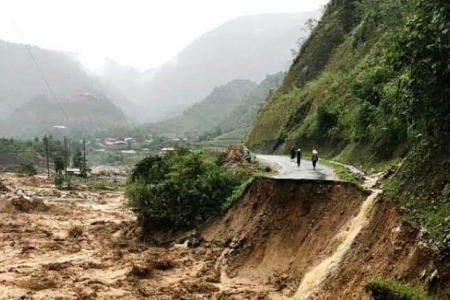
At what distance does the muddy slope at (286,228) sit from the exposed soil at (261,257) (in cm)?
5

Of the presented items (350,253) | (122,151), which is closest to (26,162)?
(122,151)

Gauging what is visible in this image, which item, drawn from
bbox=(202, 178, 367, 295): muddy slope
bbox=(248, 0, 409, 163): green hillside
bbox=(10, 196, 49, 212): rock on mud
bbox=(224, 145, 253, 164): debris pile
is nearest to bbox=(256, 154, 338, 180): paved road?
bbox=(202, 178, 367, 295): muddy slope

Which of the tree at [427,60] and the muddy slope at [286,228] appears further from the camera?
the muddy slope at [286,228]

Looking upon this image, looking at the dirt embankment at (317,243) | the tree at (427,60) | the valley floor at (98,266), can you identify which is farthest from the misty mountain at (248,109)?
the tree at (427,60)

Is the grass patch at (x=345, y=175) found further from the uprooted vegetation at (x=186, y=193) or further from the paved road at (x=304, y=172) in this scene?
the uprooted vegetation at (x=186, y=193)

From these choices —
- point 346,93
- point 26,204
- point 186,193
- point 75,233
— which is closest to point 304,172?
point 186,193

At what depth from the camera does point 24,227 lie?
3828 cm

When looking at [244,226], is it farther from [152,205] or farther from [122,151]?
[122,151]

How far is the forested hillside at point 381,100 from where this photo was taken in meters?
14.2

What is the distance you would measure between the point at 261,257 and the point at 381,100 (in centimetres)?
975

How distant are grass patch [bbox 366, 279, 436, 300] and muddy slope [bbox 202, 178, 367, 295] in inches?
175

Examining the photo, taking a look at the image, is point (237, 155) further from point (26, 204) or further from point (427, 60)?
point (26, 204)

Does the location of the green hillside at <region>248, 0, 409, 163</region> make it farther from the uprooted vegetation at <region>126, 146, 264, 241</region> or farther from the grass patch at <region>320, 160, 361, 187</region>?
the uprooted vegetation at <region>126, 146, 264, 241</region>

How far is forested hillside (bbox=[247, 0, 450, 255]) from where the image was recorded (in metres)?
14.2
